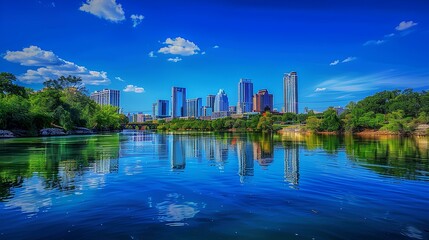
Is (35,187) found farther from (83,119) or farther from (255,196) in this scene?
(83,119)

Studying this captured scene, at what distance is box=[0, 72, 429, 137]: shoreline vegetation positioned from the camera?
8119 centimetres

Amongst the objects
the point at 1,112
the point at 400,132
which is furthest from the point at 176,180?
the point at 400,132

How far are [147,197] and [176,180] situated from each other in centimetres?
415

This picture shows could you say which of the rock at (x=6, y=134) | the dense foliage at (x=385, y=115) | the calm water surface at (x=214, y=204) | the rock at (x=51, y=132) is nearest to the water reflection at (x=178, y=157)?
the calm water surface at (x=214, y=204)

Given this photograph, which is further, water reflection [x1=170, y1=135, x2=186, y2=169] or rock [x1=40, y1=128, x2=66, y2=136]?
rock [x1=40, y1=128, x2=66, y2=136]

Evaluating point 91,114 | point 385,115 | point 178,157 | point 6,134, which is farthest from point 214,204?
point 91,114

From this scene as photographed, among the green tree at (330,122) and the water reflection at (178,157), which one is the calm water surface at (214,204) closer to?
the water reflection at (178,157)

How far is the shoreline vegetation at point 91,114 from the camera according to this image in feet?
266

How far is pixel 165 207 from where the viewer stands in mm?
11594

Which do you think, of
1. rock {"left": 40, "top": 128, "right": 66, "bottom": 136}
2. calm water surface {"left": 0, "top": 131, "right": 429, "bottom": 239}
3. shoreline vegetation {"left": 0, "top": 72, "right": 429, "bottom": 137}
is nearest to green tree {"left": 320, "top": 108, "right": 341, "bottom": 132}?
shoreline vegetation {"left": 0, "top": 72, "right": 429, "bottom": 137}

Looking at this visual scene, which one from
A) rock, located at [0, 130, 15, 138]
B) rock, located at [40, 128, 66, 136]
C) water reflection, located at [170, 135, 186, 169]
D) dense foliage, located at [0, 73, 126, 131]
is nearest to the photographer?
water reflection, located at [170, 135, 186, 169]

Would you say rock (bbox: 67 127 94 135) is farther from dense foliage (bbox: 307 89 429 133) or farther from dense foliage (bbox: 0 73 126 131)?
dense foliage (bbox: 307 89 429 133)

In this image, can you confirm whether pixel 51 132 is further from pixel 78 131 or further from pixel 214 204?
pixel 214 204

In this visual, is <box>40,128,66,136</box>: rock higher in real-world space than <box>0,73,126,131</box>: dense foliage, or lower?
lower
